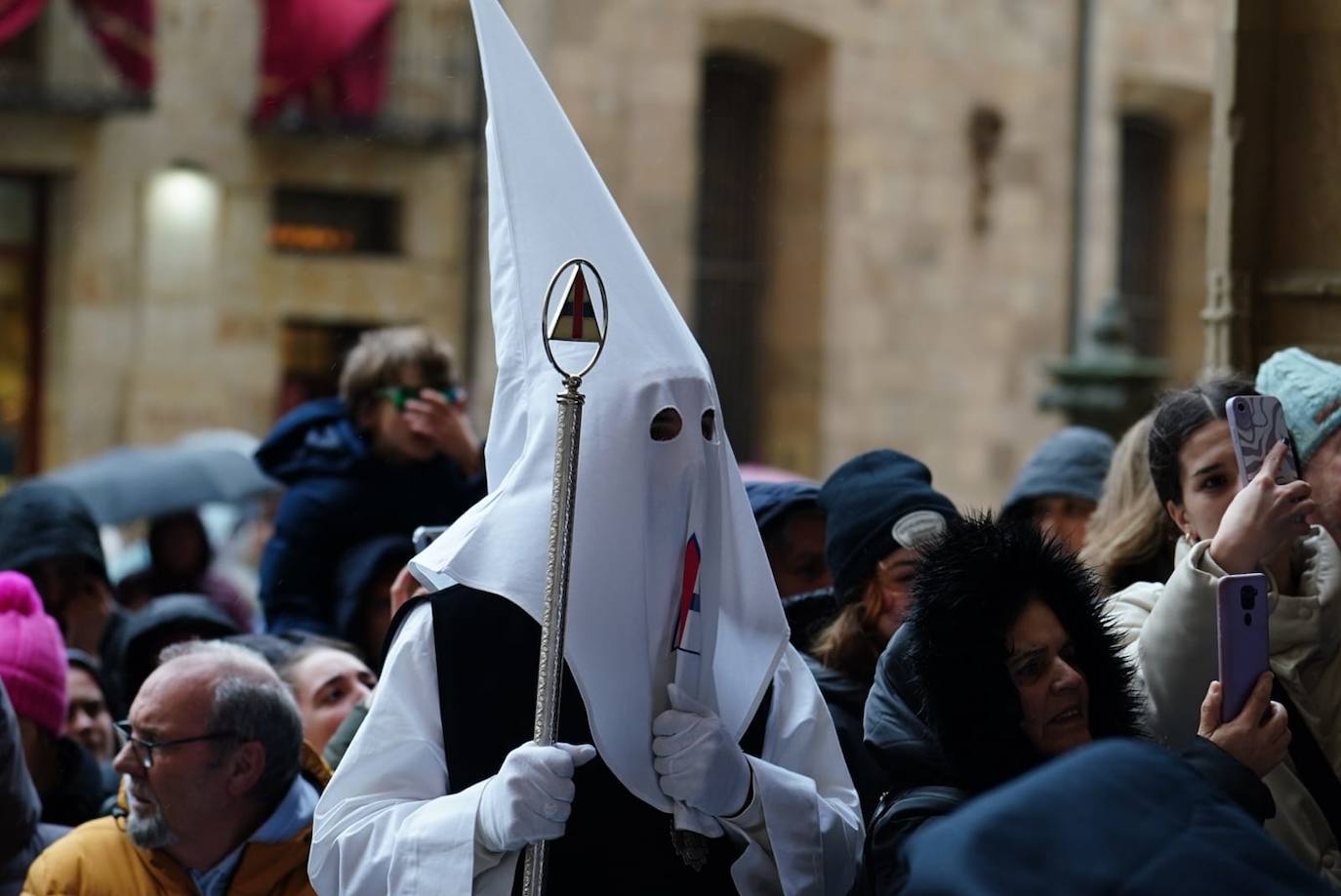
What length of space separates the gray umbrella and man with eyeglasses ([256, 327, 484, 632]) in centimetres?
466

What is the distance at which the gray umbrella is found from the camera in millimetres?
10984

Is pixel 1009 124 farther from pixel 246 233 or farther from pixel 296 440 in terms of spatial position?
pixel 296 440

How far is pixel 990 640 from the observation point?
330cm

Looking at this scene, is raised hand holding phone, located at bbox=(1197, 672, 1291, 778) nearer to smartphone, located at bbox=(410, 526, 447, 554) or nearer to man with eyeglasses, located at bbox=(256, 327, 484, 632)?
smartphone, located at bbox=(410, 526, 447, 554)

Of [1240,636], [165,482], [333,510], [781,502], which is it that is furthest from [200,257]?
[1240,636]

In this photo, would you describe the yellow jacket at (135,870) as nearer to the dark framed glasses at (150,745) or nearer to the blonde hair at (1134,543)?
the dark framed glasses at (150,745)

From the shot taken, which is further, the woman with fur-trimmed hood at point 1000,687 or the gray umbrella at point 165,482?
the gray umbrella at point 165,482

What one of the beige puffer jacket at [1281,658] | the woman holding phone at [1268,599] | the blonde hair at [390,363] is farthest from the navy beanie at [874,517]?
the blonde hair at [390,363]

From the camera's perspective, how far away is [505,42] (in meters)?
3.70

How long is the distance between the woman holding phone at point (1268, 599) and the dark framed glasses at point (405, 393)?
261cm

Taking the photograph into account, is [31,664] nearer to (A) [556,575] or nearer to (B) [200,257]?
(A) [556,575]

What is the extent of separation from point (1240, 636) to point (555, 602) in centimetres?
104

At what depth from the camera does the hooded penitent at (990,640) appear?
327 centimetres

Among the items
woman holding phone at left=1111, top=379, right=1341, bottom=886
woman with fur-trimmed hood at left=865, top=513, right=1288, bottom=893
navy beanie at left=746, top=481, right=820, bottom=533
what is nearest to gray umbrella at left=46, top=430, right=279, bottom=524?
navy beanie at left=746, top=481, right=820, bottom=533
